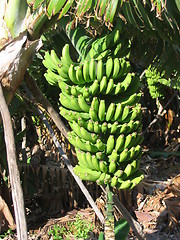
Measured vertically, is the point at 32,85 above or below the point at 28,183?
above

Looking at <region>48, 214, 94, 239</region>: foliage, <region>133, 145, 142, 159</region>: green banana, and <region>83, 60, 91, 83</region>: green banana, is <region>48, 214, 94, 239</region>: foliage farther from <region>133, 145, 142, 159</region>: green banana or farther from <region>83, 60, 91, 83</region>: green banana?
<region>83, 60, 91, 83</region>: green banana

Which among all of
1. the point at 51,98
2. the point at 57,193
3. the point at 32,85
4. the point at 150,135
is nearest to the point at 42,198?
the point at 57,193

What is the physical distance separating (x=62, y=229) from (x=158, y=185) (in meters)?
1.36

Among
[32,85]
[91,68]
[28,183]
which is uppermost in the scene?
[32,85]

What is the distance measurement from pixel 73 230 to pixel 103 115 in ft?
7.08

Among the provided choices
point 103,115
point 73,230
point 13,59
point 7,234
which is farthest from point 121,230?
point 7,234

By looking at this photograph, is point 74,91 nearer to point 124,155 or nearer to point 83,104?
point 83,104

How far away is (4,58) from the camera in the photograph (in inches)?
55.6

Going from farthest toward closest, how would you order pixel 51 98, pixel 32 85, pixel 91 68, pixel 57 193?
pixel 57 193 → pixel 51 98 → pixel 32 85 → pixel 91 68

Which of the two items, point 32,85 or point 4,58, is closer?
point 4,58

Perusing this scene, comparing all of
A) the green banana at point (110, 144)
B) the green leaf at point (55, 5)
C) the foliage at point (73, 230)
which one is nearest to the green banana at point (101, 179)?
the green banana at point (110, 144)

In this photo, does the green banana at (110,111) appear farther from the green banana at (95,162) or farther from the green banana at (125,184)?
the green banana at (125,184)

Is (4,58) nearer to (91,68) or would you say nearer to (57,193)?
(91,68)

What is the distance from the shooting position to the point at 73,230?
312 cm
